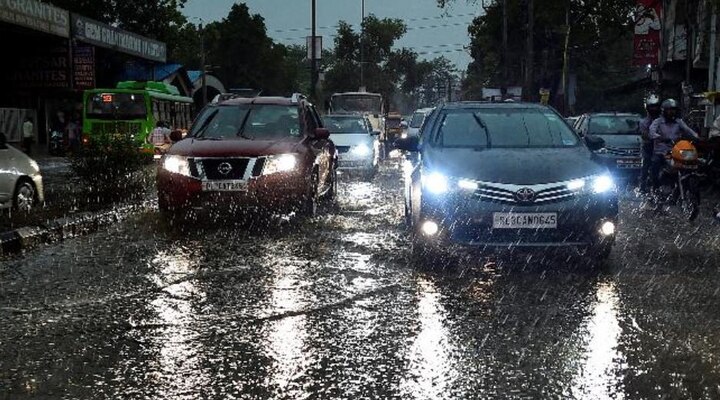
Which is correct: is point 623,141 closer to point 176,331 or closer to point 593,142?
point 593,142

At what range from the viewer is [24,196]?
12.2 metres

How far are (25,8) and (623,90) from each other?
107 ft

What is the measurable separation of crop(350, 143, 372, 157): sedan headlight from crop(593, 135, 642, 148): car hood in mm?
5898

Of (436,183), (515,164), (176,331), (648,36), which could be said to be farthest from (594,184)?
(648,36)

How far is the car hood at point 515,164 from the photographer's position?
7.64 meters

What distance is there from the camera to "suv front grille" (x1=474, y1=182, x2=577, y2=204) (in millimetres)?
7508

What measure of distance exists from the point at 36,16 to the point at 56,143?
5870 millimetres

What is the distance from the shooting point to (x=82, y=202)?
12.9m

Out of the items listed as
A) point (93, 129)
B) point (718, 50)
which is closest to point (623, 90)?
point (718, 50)

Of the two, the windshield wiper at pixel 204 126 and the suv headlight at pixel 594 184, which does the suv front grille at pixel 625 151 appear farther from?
the suv headlight at pixel 594 184

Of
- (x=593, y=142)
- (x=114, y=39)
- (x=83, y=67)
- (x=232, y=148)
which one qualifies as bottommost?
(x=232, y=148)

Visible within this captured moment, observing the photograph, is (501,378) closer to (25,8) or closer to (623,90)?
(25,8)

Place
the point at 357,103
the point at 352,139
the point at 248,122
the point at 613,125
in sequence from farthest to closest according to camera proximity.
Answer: the point at 357,103
the point at 352,139
the point at 613,125
the point at 248,122

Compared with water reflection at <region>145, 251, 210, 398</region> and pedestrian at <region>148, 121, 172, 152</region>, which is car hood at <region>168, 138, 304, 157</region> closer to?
water reflection at <region>145, 251, 210, 398</region>
